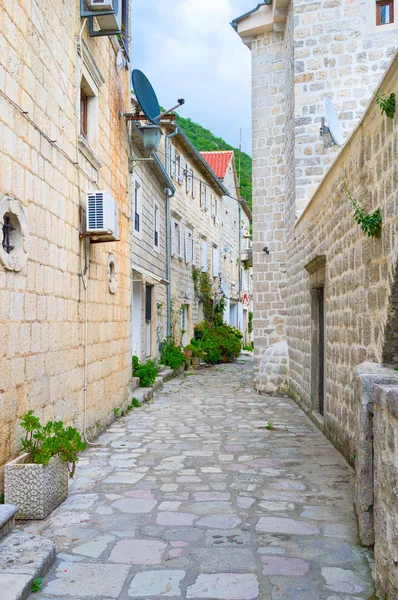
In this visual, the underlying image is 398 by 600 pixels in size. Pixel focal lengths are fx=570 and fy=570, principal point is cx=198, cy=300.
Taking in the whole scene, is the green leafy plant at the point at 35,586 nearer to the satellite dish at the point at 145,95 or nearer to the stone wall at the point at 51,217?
the stone wall at the point at 51,217

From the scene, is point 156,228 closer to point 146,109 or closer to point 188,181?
point 188,181

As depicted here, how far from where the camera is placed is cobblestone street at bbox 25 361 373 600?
9.87 ft

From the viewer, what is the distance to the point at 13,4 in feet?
13.9

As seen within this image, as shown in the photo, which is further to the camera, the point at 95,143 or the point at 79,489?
the point at 95,143

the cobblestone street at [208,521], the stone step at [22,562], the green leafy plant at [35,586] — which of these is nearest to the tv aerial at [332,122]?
the cobblestone street at [208,521]

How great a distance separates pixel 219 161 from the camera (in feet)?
85.1

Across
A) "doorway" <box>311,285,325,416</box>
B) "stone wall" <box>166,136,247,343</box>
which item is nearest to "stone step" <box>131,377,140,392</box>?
"doorway" <box>311,285,325,416</box>

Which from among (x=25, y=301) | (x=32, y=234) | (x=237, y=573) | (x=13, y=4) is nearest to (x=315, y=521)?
(x=237, y=573)

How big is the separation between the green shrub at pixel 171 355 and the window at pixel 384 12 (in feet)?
28.7

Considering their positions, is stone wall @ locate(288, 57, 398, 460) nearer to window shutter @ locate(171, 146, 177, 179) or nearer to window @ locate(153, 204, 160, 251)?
window @ locate(153, 204, 160, 251)

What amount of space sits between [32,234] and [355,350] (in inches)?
123

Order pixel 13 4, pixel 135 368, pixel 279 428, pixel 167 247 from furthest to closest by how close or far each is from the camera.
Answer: pixel 167 247
pixel 135 368
pixel 279 428
pixel 13 4

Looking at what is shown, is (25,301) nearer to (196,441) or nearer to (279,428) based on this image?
(196,441)

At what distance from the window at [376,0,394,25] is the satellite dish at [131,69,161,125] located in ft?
14.8
